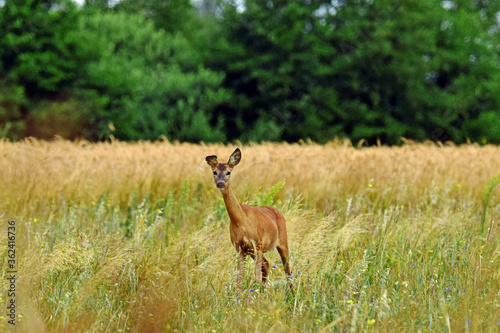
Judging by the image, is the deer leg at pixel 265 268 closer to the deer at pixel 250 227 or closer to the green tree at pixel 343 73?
the deer at pixel 250 227

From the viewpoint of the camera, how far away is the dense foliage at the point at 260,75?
29.8 m

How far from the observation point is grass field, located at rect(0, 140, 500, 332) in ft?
11.2

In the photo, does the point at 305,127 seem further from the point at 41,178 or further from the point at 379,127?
the point at 41,178

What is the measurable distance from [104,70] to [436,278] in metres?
28.7

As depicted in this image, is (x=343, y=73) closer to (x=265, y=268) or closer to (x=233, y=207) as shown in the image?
(x=265, y=268)

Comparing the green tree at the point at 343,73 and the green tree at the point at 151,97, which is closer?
the green tree at the point at 151,97

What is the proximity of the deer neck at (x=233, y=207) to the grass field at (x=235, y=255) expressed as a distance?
22 centimetres

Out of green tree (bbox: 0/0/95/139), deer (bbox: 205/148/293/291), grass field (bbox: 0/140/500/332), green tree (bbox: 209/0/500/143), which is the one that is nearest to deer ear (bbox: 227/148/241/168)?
deer (bbox: 205/148/293/291)

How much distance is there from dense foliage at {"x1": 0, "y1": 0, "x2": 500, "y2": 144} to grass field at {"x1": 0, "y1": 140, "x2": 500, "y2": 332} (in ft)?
73.1

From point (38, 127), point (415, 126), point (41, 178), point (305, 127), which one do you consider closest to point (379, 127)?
point (415, 126)

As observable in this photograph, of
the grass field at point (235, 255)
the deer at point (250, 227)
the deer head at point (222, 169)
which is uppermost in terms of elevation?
the deer head at point (222, 169)

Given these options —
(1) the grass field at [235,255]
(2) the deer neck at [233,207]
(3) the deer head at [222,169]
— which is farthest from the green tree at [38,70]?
(3) the deer head at [222,169]

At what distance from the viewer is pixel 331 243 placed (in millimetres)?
4816

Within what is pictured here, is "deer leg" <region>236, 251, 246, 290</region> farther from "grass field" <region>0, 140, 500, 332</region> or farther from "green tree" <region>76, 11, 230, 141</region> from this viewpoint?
"green tree" <region>76, 11, 230, 141</region>
